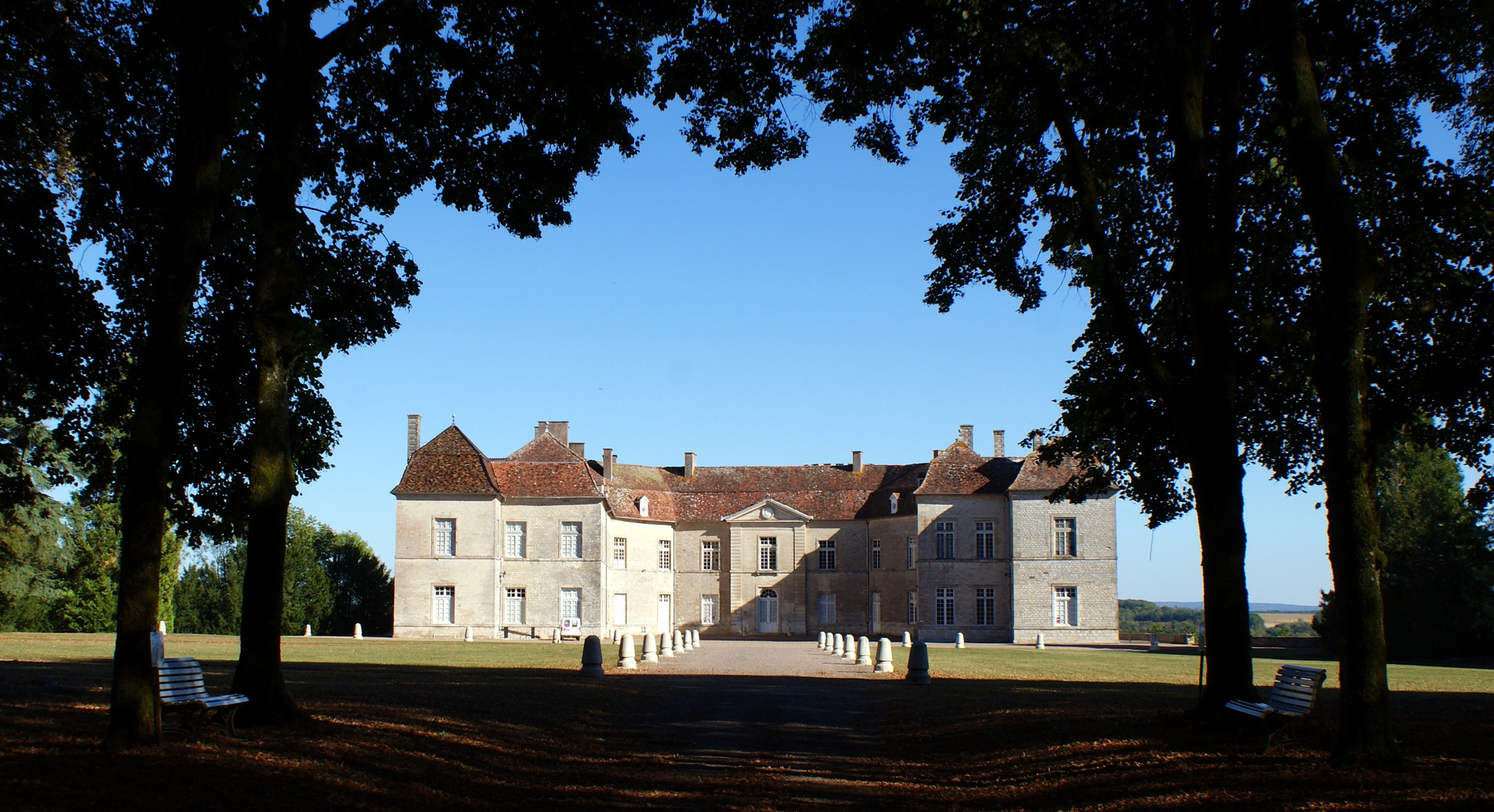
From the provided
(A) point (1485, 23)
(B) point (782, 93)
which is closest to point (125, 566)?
(B) point (782, 93)

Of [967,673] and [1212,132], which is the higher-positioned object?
[1212,132]

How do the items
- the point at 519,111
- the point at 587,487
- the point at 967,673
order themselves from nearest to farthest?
1. the point at 519,111
2. the point at 967,673
3. the point at 587,487

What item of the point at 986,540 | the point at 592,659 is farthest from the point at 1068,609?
the point at 592,659

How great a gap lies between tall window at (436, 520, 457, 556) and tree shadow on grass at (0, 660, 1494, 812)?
109 feet

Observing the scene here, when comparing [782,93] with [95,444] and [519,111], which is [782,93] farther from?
[95,444]

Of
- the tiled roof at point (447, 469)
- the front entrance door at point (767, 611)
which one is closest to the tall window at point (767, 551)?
the front entrance door at point (767, 611)

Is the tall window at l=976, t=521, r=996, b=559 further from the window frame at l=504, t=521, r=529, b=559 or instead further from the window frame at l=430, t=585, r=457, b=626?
the window frame at l=430, t=585, r=457, b=626

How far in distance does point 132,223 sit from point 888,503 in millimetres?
44796

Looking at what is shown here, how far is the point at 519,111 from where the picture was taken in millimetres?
13883

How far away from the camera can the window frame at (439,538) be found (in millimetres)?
49688

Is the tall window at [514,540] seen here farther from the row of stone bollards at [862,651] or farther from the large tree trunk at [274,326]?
the large tree trunk at [274,326]

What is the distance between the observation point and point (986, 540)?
50.8 metres

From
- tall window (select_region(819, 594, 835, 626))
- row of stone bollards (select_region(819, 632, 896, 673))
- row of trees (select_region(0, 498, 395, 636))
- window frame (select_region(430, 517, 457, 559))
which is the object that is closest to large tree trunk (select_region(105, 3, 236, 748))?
row of stone bollards (select_region(819, 632, 896, 673))

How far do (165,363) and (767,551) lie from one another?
48.5 m
